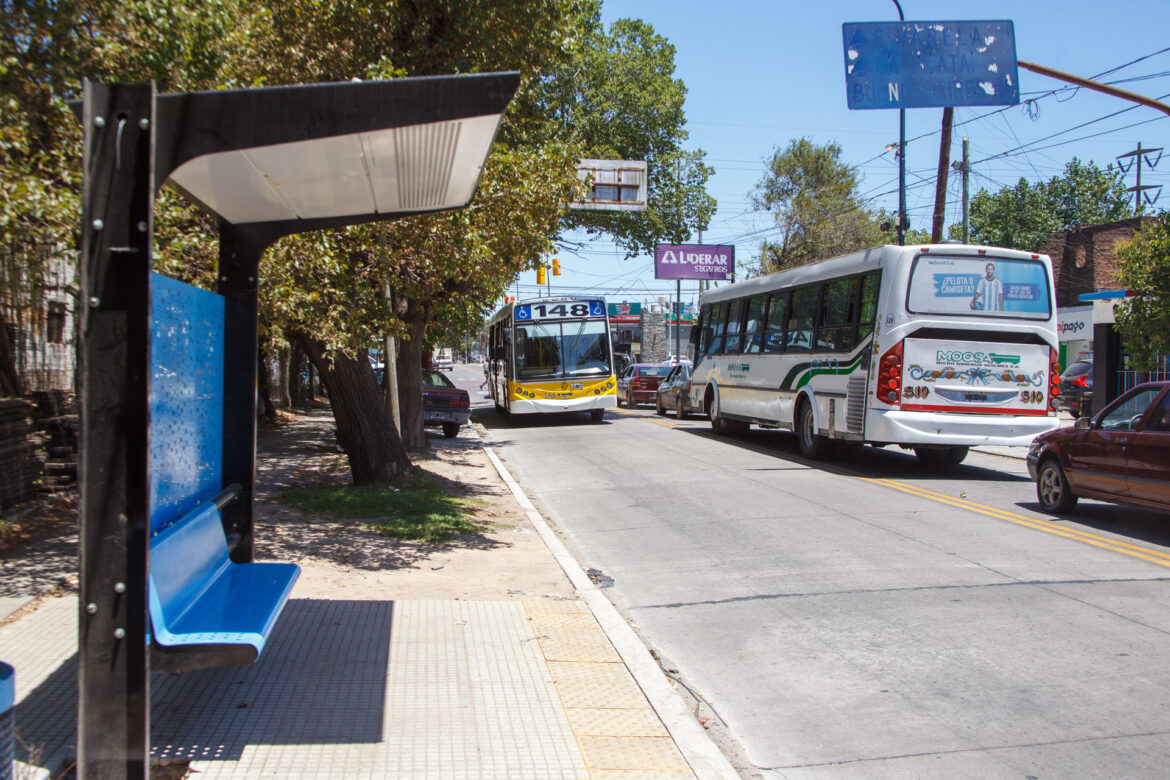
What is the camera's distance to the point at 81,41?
8.13 metres

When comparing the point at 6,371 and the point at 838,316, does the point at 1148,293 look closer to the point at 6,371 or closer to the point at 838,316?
the point at 838,316

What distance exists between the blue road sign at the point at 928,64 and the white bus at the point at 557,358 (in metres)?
10.4

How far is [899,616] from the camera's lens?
675 centimetres

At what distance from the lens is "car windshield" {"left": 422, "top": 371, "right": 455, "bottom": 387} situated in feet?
79.3

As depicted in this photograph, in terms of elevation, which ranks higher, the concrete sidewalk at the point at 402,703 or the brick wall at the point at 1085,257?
the brick wall at the point at 1085,257

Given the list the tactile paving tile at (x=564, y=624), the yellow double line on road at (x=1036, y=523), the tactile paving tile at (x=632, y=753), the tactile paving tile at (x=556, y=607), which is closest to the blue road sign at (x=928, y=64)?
the yellow double line on road at (x=1036, y=523)

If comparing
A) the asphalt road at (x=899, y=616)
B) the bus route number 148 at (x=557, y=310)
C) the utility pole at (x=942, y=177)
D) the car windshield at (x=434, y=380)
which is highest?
the utility pole at (x=942, y=177)

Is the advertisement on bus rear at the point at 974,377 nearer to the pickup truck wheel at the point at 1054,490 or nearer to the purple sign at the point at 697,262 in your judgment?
the pickup truck wheel at the point at 1054,490

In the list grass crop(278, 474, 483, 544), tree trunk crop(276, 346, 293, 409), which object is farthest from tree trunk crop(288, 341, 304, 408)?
grass crop(278, 474, 483, 544)

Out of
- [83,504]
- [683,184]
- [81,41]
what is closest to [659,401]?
[683,184]

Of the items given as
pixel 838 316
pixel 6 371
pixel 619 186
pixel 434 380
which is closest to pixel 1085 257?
pixel 619 186

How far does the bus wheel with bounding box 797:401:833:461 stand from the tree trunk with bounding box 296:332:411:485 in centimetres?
757

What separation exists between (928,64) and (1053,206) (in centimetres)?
4287

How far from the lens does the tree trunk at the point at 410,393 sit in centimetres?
1684
